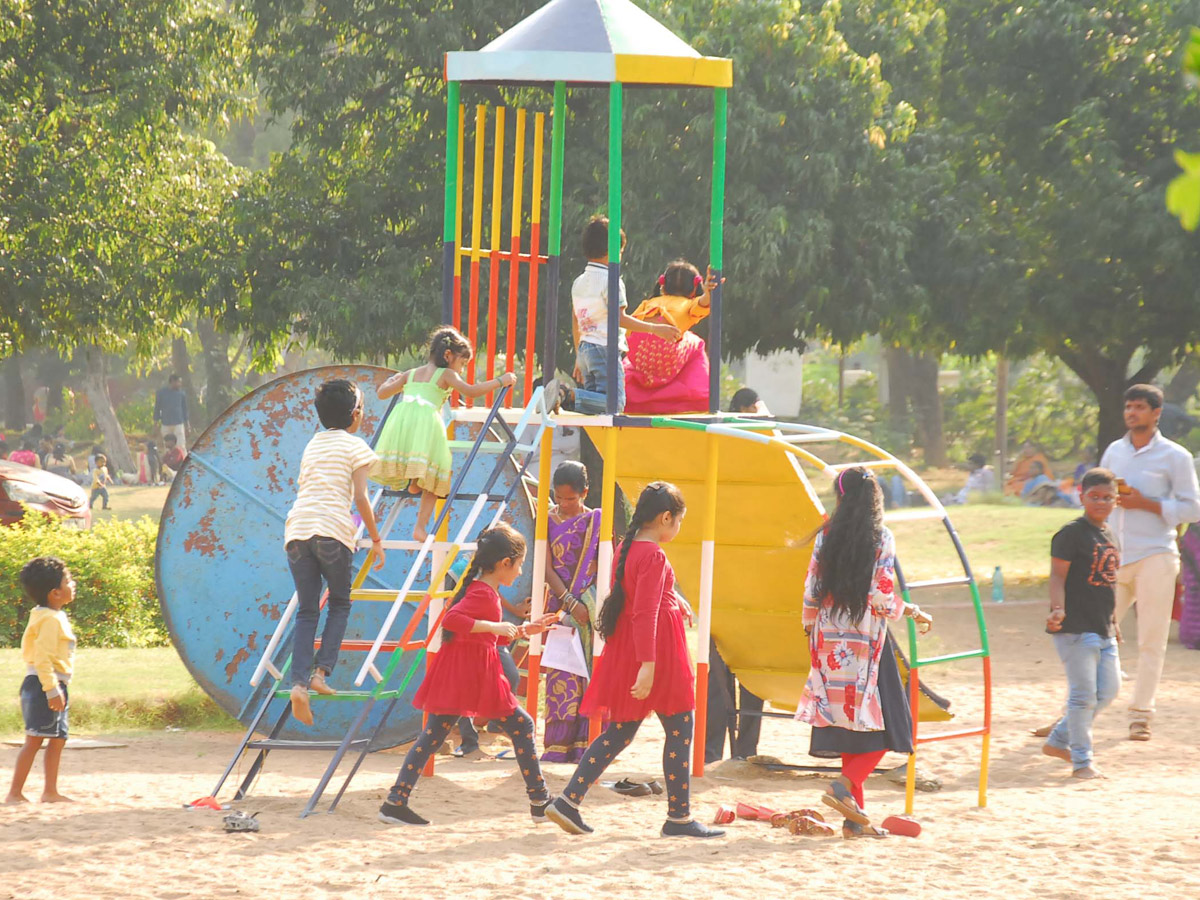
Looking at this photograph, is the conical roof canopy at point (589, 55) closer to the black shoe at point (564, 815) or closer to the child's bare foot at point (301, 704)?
the child's bare foot at point (301, 704)

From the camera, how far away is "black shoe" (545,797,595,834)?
5918mm

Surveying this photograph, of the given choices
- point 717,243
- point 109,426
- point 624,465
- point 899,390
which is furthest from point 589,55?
point 899,390

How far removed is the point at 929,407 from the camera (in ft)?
113

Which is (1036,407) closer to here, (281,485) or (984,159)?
(984,159)

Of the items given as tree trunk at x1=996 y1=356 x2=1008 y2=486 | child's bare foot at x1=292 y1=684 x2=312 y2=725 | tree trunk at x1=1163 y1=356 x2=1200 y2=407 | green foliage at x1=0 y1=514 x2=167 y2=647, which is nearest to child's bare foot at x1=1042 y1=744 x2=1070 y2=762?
child's bare foot at x1=292 y1=684 x2=312 y2=725

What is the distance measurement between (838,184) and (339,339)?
15.9 ft

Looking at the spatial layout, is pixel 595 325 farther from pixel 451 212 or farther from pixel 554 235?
pixel 451 212

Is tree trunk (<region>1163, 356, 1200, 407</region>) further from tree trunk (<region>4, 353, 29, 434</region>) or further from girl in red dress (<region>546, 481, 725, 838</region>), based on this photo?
girl in red dress (<region>546, 481, 725, 838</region>)

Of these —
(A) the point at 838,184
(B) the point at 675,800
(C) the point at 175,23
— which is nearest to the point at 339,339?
(C) the point at 175,23

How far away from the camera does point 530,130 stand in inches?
557

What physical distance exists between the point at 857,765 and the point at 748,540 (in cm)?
185

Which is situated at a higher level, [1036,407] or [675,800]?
[1036,407]

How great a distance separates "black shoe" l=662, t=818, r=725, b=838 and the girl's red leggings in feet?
1.83

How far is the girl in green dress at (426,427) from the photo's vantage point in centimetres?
668
